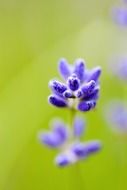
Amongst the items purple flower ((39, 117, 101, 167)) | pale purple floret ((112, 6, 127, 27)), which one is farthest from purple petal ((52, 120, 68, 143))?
pale purple floret ((112, 6, 127, 27))

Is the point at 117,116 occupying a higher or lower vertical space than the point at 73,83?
higher

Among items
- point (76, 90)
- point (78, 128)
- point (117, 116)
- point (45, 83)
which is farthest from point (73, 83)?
point (45, 83)

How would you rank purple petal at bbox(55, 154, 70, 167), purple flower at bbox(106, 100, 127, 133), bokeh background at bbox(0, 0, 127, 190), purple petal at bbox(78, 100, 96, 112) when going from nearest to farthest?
purple petal at bbox(78, 100, 96, 112), purple petal at bbox(55, 154, 70, 167), purple flower at bbox(106, 100, 127, 133), bokeh background at bbox(0, 0, 127, 190)

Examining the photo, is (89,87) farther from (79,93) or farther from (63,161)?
(63,161)

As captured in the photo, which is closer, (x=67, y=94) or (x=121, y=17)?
(x=67, y=94)

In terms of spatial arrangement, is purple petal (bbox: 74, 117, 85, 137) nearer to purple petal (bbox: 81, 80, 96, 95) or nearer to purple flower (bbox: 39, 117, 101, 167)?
purple flower (bbox: 39, 117, 101, 167)

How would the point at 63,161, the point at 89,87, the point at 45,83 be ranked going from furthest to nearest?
1. the point at 45,83
2. the point at 63,161
3. the point at 89,87

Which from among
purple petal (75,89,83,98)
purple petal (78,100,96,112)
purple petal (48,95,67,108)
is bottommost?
purple petal (78,100,96,112)
